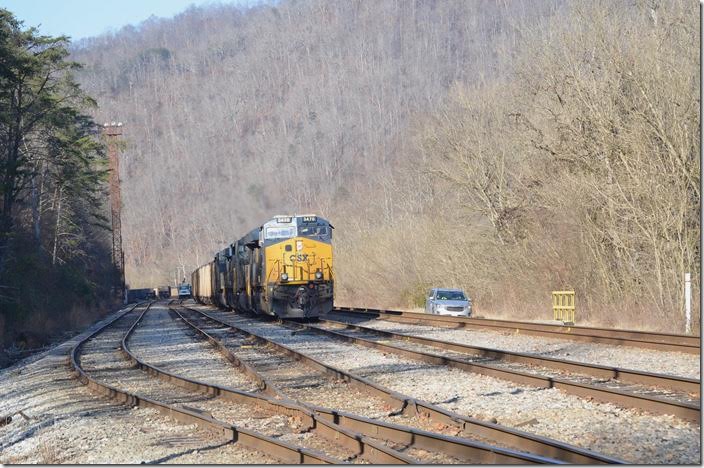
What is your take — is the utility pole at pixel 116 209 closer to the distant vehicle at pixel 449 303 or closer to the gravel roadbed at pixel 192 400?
the distant vehicle at pixel 449 303

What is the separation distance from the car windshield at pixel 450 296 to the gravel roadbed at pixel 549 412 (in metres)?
16.4

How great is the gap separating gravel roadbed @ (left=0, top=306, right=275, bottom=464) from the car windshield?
19.1 m

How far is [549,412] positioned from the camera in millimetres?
10430

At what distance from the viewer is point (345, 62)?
522 feet

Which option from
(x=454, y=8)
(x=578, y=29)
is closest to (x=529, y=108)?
(x=578, y=29)

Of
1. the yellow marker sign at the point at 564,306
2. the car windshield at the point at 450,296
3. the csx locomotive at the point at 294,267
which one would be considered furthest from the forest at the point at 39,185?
the yellow marker sign at the point at 564,306

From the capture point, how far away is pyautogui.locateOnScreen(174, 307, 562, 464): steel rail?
7643mm

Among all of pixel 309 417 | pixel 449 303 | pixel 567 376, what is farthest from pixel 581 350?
pixel 449 303

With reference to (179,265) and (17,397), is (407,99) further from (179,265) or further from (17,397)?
(17,397)

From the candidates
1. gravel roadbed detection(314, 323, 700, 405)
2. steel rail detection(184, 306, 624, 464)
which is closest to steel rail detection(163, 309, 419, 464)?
steel rail detection(184, 306, 624, 464)

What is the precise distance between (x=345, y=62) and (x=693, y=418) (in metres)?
153

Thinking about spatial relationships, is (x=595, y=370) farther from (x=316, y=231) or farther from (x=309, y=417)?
(x=316, y=231)

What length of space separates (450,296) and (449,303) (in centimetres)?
91

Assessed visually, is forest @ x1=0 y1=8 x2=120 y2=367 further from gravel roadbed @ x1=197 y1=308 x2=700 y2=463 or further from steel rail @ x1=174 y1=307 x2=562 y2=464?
steel rail @ x1=174 y1=307 x2=562 y2=464
